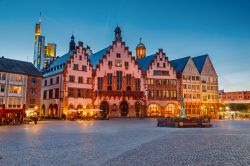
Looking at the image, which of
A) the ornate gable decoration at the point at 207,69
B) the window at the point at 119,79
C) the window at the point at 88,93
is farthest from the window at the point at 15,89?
the ornate gable decoration at the point at 207,69

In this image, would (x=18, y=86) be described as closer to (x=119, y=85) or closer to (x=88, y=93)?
(x=88, y=93)

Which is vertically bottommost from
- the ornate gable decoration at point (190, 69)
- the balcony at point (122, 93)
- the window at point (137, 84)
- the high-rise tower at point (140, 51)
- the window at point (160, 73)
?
the balcony at point (122, 93)

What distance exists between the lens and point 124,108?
65.8 metres

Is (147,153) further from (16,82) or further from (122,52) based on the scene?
(122,52)

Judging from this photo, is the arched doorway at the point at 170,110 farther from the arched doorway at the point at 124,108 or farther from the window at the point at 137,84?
the arched doorway at the point at 124,108

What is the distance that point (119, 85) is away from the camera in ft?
213

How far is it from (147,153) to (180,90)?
58.8 m

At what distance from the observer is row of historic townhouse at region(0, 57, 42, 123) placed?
52375 millimetres

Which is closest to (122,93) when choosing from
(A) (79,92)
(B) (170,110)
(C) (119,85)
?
(C) (119,85)

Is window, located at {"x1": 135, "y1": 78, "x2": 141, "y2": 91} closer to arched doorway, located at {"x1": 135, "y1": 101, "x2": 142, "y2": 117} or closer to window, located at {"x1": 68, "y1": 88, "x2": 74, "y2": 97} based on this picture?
arched doorway, located at {"x1": 135, "y1": 101, "x2": 142, "y2": 117}

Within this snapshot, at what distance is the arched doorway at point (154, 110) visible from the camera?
6756 centimetres

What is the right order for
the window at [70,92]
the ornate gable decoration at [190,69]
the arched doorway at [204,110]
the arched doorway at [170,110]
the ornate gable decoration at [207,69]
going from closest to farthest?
the window at [70,92] < the arched doorway at [170,110] < the ornate gable decoration at [190,69] < the arched doorway at [204,110] < the ornate gable decoration at [207,69]

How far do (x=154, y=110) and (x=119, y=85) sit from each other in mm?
11967

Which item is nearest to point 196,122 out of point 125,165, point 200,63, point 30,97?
point 125,165
